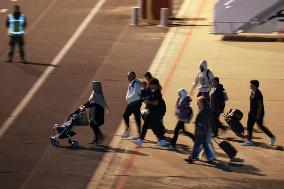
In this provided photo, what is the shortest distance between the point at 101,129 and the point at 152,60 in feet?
22.6

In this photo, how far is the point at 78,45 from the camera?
31047 mm

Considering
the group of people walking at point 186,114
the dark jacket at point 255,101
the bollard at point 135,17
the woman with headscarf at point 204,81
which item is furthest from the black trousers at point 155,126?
the bollard at point 135,17

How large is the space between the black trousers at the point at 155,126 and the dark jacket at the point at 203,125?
1444 millimetres

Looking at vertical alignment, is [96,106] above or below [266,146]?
above

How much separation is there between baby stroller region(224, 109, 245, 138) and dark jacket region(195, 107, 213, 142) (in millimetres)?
1773

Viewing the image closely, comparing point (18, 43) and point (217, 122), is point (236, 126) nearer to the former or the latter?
point (217, 122)

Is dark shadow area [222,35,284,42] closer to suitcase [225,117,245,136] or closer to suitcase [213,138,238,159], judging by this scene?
suitcase [225,117,245,136]

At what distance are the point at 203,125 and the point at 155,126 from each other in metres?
1.68

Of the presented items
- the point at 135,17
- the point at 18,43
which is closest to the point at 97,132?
the point at 18,43

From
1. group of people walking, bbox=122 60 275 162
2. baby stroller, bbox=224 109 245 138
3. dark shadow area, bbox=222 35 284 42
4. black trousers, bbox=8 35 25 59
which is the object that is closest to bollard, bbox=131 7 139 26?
dark shadow area, bbox=222 35 284 42

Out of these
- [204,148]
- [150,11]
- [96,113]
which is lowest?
[204,148]

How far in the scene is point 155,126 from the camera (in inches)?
830

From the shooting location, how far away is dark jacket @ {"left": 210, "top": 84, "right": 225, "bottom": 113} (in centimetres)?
2172

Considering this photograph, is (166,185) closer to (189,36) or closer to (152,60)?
(152,60)
